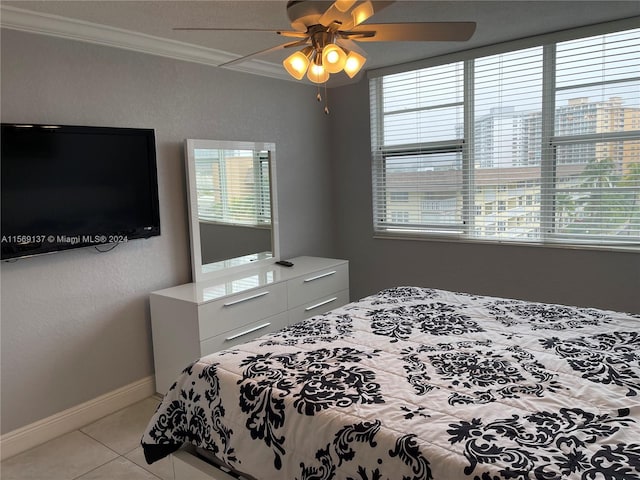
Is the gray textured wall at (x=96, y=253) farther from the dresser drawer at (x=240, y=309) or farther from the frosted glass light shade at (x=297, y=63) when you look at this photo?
the frosted glass light shade at (x=297, y=63)

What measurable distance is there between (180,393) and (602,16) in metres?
3.40

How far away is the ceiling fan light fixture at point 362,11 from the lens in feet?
5.89

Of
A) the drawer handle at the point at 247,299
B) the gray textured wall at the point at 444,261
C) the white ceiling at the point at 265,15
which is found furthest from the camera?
the gray textured wall at the point at 444,261

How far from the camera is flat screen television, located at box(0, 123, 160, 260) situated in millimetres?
2539

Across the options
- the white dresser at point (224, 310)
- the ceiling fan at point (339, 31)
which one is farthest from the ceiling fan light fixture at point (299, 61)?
the white dresser at point (224, 310)

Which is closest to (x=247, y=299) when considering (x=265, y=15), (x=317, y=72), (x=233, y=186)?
(x=233, y=186)

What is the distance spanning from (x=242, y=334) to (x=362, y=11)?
2.20m

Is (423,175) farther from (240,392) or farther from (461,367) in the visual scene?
(240,392)

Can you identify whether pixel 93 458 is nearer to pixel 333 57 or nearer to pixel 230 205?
pixel 230 205

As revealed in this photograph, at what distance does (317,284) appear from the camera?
391 centimetres

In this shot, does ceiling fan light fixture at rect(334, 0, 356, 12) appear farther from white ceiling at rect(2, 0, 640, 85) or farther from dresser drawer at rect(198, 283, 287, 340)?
dresser drawer at rect(198, 283, 287, 340)

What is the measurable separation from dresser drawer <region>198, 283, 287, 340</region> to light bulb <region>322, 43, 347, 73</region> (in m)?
1.66

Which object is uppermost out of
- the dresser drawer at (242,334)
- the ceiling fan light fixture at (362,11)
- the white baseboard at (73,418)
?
the ceiling fan light fixture at (362,11)

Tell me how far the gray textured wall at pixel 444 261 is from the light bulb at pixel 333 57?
240 cm
